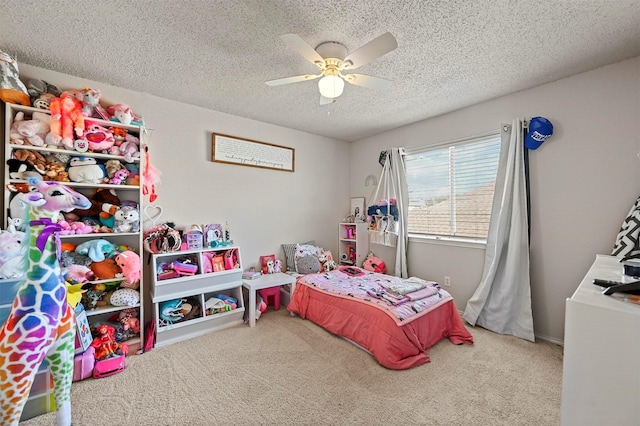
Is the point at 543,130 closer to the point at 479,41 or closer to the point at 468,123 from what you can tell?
the point at 468,123

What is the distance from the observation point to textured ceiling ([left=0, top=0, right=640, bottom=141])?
1552 mm

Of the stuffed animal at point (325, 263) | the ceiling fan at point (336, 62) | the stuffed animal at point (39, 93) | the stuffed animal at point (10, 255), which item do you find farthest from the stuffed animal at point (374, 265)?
the stuffed animal at point (39, 93)

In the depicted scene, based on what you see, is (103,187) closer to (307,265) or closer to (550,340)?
(307,265)

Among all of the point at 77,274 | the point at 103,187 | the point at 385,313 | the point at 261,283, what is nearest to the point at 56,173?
the point at 103,187

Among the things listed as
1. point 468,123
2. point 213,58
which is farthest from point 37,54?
point 468,123

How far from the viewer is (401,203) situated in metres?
3.66

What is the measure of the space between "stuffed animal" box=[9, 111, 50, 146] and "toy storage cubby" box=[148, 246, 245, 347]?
125cm

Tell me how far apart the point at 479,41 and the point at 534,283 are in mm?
2267

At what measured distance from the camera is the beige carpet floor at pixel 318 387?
1583 millimetres

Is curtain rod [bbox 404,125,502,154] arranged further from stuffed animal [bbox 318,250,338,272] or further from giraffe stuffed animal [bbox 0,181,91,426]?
giraffe stuffed animal [bbox 0,181,91,426]

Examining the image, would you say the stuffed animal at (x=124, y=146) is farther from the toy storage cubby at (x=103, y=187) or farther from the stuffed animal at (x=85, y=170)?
the stuffed animal at (x=85, y=170)

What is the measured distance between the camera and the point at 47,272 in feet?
4.37

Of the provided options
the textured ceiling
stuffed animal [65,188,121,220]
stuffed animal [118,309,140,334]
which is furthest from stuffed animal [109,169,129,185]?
stuffed animal [118,309,140,334]

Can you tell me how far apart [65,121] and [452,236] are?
4010 mm
